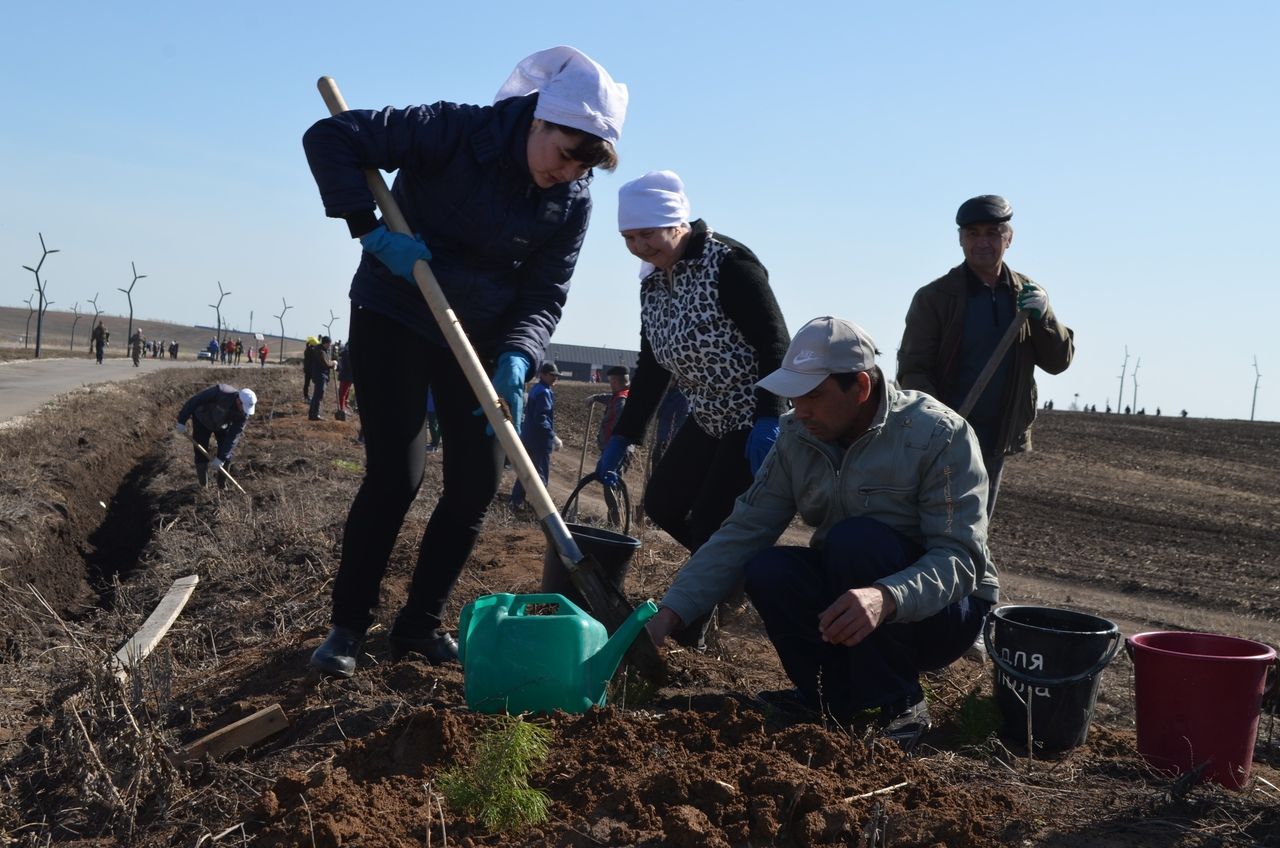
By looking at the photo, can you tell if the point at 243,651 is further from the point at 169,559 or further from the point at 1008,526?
the point at 1008,526

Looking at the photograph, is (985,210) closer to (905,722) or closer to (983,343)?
(983,343)

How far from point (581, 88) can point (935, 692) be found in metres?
2.24

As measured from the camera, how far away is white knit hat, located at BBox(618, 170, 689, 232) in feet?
14.4

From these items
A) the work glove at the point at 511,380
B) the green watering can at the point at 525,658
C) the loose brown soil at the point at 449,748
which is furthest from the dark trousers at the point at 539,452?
the green watering can at the point at 525,658

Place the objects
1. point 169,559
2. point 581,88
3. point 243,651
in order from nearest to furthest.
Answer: point 581,88 < point 243,651 < point 169,559

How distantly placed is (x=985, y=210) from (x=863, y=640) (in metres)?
2.36

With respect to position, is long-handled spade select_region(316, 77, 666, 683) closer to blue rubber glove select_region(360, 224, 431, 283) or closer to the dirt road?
blue rubber glove select_region(360, 224, 431, 283)

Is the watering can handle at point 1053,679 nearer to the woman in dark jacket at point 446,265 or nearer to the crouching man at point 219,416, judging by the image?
the woman in dark jacket at point 446,265

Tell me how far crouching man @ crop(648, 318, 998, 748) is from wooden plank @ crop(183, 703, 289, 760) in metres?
1.03

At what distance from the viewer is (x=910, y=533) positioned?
11.6 feet

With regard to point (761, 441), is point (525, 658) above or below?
below

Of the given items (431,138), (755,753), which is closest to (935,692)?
(755,753)

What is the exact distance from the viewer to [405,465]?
3.74 metres

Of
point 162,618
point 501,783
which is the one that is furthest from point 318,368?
point 501,783
